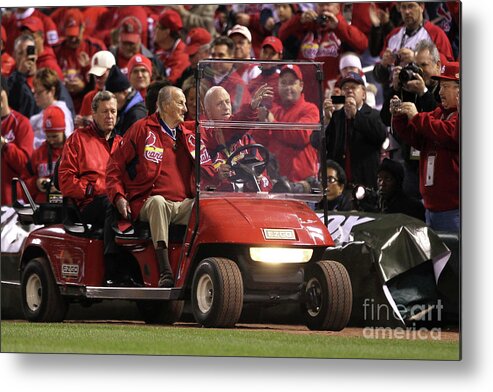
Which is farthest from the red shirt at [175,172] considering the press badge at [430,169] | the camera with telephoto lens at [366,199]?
the press badge at [430,169]

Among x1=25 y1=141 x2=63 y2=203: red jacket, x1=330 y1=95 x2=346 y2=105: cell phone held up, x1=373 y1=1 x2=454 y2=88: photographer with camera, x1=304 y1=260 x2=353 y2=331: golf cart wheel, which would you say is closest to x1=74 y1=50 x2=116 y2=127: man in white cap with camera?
x1=25 y1=141 x2=63 y2=203: red jacket

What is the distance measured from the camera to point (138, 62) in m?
11.8

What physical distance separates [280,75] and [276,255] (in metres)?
1.29

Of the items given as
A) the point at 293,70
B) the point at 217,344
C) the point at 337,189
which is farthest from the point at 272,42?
the point at 217,344

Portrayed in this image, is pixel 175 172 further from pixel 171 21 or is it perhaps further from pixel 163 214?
pixel 171 21

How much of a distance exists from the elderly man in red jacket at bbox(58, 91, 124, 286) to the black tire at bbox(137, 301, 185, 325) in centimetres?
61

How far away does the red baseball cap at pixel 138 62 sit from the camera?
11734 mm

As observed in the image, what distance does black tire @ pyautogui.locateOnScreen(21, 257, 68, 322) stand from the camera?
11.5m

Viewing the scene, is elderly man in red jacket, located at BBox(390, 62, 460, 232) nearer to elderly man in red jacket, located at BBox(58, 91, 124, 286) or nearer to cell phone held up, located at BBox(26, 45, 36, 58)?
elderly man in red jacket, located at BBox(58, 91, 124, 286)

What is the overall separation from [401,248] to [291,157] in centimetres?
95

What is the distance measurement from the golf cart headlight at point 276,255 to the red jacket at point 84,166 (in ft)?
4.56

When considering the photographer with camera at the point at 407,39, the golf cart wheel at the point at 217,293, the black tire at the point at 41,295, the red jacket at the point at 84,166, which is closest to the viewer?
the golf cart wheel at the point at 217,293

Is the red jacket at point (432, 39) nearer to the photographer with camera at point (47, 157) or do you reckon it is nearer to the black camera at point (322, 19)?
the black camera at point (322, 19)

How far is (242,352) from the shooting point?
10.7 metres
